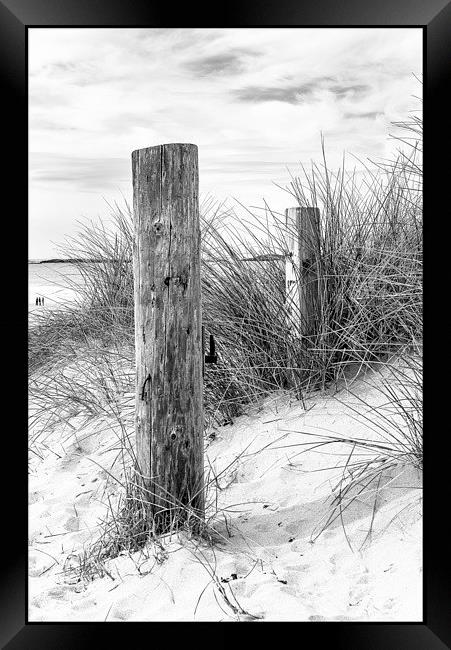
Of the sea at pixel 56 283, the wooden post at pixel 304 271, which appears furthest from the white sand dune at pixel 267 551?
the sea at pixel 56 283

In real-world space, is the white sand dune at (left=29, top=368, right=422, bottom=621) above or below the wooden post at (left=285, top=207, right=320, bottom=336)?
below

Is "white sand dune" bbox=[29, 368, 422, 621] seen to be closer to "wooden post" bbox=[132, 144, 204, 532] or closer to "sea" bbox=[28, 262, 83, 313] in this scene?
"wooden post" bbox=[132, 144, 204, 532]

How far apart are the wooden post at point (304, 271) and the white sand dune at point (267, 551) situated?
1.72ft

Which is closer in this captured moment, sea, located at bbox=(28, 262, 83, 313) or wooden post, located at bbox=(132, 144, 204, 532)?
wooden post, located at bbox=(132, 144, 204, 532)

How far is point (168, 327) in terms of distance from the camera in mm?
3076

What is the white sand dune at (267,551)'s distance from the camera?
266cm

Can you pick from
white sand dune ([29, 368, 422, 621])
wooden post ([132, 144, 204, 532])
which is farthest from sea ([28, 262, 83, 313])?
wooden post ([132, 144, 204, 532])

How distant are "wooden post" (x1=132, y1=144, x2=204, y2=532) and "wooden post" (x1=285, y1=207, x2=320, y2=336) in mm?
1431

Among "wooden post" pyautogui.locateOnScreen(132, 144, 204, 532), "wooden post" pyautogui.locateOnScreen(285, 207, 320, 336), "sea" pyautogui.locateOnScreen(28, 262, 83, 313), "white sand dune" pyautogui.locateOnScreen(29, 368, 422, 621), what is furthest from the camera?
"sea" pyautogui.locateOnScreen(28, 262, 83, 313)

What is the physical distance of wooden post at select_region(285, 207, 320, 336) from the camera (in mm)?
4453
